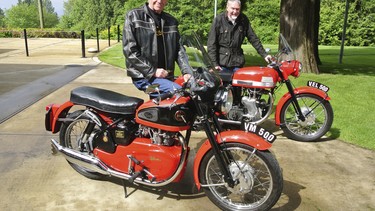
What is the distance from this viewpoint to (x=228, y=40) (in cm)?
529

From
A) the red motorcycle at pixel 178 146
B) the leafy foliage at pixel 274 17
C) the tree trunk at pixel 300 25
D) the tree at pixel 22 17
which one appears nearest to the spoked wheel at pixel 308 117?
the red motorcycle at pixel 178 146

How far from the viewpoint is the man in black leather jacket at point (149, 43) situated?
3490mm

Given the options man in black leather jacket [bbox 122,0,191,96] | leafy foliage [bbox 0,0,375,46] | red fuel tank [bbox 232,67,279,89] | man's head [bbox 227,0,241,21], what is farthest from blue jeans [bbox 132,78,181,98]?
leafy foliage [bbox 0,0,375,46]

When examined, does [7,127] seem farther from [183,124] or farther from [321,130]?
[321,130]

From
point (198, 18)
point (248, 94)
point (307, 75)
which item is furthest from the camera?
point (198, 18)

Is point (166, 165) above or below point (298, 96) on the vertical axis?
below

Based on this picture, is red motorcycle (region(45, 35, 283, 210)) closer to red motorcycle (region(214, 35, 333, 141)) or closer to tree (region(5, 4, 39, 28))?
red motorcycle (region(214, 35, 333, 141))

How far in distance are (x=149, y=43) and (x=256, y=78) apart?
1700mm

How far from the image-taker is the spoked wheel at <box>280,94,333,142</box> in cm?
496

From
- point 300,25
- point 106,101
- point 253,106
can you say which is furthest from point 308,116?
point 300,25

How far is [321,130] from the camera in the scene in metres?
5.03

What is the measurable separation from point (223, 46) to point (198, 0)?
109ft

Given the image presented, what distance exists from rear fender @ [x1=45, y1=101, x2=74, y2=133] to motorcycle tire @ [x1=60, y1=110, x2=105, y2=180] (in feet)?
0.23

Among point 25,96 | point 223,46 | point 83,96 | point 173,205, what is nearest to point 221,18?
point 223,46
